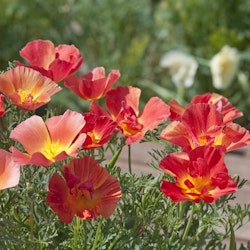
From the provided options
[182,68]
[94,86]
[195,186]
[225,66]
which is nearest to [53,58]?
[94,86]

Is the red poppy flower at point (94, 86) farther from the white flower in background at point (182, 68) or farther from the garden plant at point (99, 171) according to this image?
the white flower in background at point (182, 68)

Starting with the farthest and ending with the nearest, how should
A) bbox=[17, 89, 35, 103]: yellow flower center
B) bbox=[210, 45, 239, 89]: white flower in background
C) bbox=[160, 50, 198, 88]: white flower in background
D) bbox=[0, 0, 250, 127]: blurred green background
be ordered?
bbox=[0, 0, 250, 127]: blurred green background, bbox=[210, 45, 239, 89]: white flower in background, bbox=[160, 50, 198, 88]: white flower in background, bbox=[17, 89, 35, 103]: yellow flower center

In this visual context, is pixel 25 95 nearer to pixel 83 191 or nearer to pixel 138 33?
pixel 83 191

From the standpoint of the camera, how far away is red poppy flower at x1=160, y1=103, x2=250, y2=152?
1023mm

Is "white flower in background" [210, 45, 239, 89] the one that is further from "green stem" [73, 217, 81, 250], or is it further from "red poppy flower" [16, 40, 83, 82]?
"green stem" [73, 217, 81, 250]

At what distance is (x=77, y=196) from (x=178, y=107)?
9.3 inches

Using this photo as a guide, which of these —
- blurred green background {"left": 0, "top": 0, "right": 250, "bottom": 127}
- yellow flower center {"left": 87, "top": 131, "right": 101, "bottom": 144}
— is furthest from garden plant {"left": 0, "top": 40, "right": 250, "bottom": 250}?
blurred green background {"left": 0, "top": 0, "right": 250, "bottom": 127}

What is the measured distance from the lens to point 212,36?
11.6 feet

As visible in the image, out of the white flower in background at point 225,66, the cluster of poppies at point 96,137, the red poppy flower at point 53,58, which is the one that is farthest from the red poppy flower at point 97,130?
the white flower in background at point 225,66

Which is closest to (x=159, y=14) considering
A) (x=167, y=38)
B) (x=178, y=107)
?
(x=167, y=38)

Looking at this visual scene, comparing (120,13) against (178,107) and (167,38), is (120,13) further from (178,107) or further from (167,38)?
(178,107)

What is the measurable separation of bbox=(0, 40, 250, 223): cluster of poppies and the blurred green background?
2349mm

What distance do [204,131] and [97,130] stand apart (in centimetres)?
12

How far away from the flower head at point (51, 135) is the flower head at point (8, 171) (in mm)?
26
